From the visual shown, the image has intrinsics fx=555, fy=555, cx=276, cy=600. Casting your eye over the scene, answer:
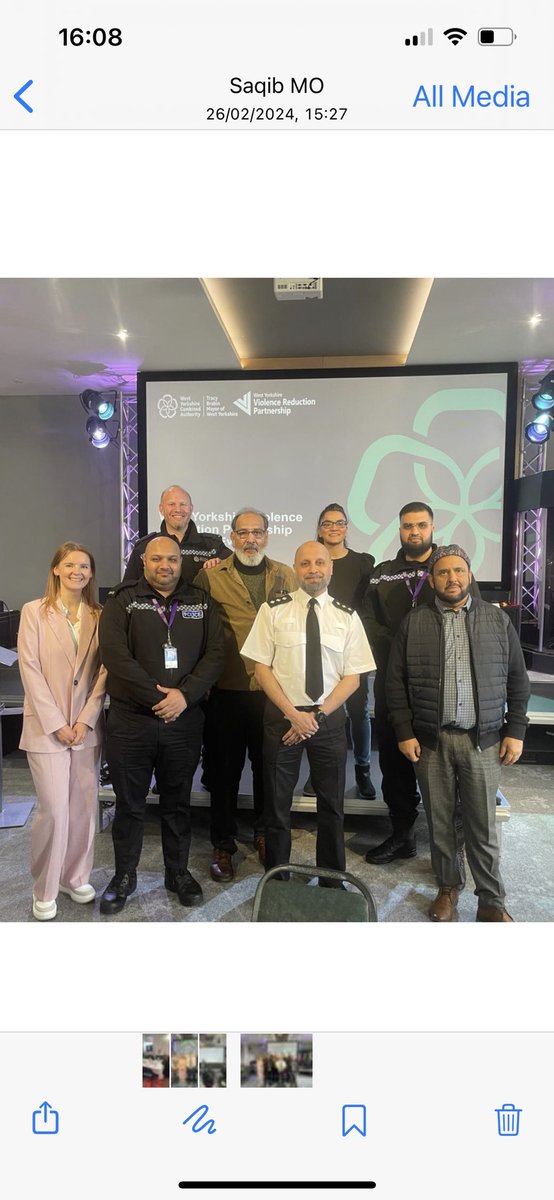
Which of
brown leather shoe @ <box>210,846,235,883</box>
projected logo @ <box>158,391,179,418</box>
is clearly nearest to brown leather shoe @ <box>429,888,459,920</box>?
brown leather shoe @ <box>210,846,235,883</box>

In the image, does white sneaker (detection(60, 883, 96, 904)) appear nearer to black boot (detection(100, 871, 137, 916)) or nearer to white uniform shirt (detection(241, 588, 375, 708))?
black boot (detection(100, 871, 137, 916))

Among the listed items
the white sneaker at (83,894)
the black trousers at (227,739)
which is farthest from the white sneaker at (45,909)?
the black trousers at (227,739)

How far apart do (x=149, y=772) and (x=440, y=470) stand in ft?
8.95

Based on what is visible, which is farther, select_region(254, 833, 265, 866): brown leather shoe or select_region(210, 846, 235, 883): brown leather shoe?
select_region(254, 833, 265, 866): brown leather shoe

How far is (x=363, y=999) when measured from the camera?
2.89ft

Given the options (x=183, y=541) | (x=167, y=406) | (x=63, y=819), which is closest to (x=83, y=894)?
(x=63, y=819)

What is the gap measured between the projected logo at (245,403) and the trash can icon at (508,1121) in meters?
3.42

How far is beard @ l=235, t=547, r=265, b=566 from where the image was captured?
220 cm

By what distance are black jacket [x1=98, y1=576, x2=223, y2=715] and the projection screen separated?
196cm

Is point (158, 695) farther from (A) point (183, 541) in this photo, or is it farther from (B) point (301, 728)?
(A) point (183, 541)
